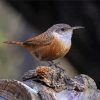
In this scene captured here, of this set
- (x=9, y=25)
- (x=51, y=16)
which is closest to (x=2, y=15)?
(x=9, y=25)

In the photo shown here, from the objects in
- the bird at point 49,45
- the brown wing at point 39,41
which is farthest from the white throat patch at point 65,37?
the brown wing at point 39,41

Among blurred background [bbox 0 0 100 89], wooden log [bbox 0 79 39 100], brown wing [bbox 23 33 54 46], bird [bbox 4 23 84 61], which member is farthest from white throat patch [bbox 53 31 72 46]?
wooden log [bbox 0 79 39 100]

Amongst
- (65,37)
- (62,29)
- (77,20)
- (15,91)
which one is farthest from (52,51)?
(15,91)

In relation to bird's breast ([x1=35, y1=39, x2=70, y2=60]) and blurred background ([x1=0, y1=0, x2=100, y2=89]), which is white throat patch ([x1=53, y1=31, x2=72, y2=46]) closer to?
bird's breast ([x1=35, y1=39, x2=70, y2=60])

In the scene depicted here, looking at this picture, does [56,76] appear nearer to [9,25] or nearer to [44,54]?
[44,54]

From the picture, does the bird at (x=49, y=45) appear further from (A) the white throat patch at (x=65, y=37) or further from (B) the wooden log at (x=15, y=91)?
(B) the wooden log at (x=15, y=91)
